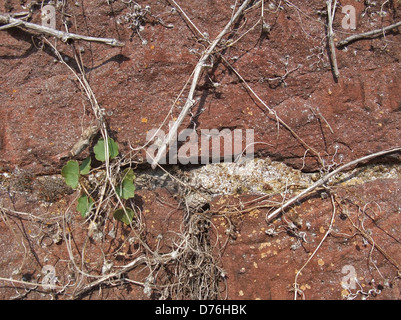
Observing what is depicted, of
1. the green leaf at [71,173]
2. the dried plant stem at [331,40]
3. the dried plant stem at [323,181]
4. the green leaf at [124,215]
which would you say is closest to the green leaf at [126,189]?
the green leaf at [124,215]

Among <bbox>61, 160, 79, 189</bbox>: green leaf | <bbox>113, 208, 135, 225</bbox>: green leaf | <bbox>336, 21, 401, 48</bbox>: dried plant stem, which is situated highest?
<bbox>336, 21, 401, 48</bbox>: dried plant stem

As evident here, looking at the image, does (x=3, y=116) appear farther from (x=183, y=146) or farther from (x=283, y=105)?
(x=283, y=105)

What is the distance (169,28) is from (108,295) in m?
1.02

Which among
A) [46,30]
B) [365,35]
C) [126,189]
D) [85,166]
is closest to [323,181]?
[365,35]

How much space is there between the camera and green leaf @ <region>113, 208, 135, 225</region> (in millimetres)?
1206

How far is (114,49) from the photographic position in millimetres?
1247

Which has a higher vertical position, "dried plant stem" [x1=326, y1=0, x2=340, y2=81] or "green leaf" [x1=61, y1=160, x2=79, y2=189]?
"dried plant stem" [x1=326, y1=0, x2=340, y2=81]

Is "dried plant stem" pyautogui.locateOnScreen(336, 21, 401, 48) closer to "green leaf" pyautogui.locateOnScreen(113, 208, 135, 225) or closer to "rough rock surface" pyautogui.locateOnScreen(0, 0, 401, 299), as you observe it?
"rough rock surface" pyautogui.locateOnScreen(0, 0, 401, 299)

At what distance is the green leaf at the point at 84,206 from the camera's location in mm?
1209

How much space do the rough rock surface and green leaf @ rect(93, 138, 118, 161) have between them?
0.10 ft

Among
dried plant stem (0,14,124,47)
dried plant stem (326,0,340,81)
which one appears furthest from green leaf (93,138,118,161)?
dried plant stem (326,0,340,81)

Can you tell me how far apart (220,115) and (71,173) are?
595mm

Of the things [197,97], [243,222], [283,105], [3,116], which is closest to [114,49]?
[197,97]

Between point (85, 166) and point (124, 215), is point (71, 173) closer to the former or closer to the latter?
point (85, 166)
